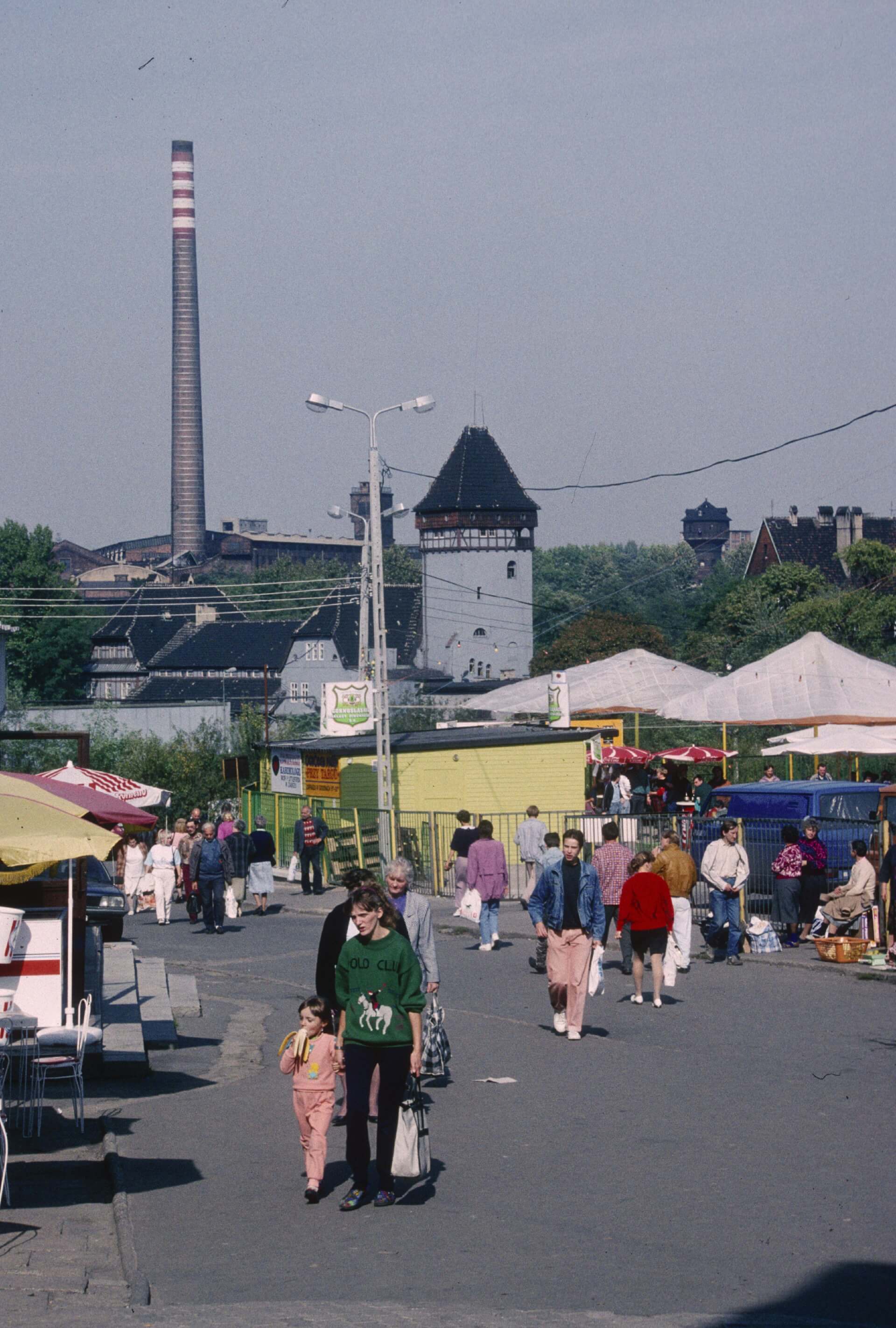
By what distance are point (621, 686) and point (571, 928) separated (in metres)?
24.6

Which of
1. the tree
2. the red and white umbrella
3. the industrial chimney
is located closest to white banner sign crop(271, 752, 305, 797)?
the red and white umbrella

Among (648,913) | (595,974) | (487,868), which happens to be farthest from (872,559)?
(648,913)

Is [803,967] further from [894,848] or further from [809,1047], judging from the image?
[809,1047]

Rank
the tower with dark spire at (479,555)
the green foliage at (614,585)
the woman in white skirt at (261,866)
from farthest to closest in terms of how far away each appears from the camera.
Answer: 1. the green foliage at (614,585)
2. the tower with dark spire at (479,555)
3. the woman in white skirt at (261,866)

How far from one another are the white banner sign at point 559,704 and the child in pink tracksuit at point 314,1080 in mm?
26351

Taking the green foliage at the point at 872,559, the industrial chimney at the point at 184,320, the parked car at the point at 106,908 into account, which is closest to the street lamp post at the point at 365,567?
the parked car at the point at 106,908

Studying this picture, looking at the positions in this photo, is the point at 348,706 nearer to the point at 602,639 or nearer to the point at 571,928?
the point at 571,928

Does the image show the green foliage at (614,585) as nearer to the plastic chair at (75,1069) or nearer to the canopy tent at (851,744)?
the canopy tent at (851,744)

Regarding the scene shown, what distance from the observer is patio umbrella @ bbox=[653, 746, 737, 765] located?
34.8 metres

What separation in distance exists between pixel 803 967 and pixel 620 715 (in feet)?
106

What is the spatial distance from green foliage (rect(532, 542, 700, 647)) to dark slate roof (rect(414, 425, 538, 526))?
28.7 feet

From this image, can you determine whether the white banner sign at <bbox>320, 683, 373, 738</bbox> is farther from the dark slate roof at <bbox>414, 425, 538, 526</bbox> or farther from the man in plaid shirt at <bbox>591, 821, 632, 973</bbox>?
the dark slate roof at <bbox>414, 425, 538, 526</bbox>

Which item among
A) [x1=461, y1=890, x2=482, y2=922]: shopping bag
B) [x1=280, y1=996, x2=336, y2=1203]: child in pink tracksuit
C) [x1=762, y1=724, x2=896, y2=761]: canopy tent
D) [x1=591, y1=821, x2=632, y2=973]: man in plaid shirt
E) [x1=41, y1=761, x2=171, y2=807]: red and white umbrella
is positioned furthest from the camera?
[x1=762, y1=724, x2=896, y2=761]: canopy tent

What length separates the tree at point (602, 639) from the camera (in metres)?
95.8
